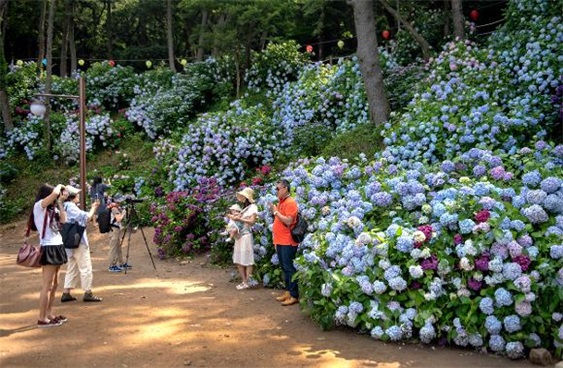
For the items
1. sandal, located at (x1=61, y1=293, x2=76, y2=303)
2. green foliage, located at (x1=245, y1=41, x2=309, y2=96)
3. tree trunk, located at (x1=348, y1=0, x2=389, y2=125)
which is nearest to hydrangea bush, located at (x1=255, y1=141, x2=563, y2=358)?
sandal, located at (x1=61, y1=293, x2=76, y2=303)

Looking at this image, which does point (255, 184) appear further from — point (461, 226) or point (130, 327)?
point (461, 226)

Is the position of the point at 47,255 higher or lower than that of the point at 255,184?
lower

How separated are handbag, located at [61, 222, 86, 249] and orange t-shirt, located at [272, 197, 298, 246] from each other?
247 cm

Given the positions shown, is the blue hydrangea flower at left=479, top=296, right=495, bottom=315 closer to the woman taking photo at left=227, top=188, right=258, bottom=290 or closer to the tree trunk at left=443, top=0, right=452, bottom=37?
the woman taking photo at left=227, top=188, right=258, bottom=290

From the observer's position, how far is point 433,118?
9.71 meters

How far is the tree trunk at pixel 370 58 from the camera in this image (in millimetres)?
12203

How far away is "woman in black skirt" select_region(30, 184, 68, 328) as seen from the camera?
604 cm

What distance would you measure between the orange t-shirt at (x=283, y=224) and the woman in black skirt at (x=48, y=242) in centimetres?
251

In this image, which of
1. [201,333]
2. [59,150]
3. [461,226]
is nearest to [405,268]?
[461,226]

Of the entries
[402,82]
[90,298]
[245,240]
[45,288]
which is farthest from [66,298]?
[402,82]

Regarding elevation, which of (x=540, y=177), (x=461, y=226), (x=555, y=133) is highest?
(x=555, y=133)

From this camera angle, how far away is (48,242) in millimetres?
6062

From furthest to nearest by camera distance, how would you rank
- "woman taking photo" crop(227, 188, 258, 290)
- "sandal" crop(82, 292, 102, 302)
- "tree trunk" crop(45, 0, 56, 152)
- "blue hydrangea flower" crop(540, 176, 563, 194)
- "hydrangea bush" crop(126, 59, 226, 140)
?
"hydrangea bush" crop(126, 59, 226, 140)
"tree trunk" crop(45, 0, 56, 152)
"woman taking photo" crop(227, 188, 258, 290)
"sandal" crop(82, 292, 102, 302)
"blue hydrangea flower" crop(540, 176, 563, 194)

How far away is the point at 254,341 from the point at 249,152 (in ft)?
27.8
